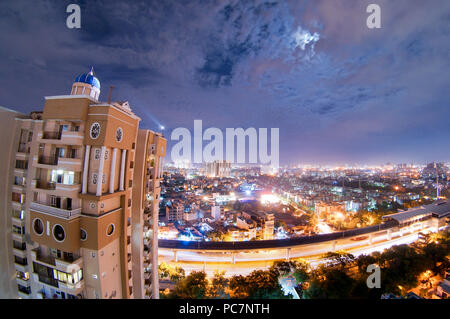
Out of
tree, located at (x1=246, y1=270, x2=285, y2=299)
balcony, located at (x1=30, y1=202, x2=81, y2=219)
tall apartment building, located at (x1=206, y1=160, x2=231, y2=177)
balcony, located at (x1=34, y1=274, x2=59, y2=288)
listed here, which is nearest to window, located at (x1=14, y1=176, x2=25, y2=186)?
balcony, located at (x1=30, y1=202, x2=81, y2=219)

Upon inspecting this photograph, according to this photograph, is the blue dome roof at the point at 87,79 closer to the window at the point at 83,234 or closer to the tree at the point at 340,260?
the window at the point at 83,234

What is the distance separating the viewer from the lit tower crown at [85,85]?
4.21 m

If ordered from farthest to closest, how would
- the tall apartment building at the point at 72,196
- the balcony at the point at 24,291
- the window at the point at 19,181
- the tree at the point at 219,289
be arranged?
the tree at the point at 219,289
the balcony at the point at 24,291
the window at the point at 19,181
the tall apartment building at the point at 72,196

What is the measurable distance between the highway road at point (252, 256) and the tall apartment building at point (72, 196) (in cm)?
565

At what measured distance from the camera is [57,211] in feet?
10.6

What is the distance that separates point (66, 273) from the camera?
3312mm

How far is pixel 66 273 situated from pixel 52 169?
221 cm

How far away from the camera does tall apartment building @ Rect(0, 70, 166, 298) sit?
10.7 feet

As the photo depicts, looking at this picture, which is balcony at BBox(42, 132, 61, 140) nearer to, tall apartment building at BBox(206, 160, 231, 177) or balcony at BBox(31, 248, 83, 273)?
balcony at BBox(31, 248, 83, 273)

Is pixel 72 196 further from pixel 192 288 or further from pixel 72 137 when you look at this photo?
pixel 192 288

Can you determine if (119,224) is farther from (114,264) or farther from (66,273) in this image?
(66,273)

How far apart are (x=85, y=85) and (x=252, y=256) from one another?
36.8 ft
